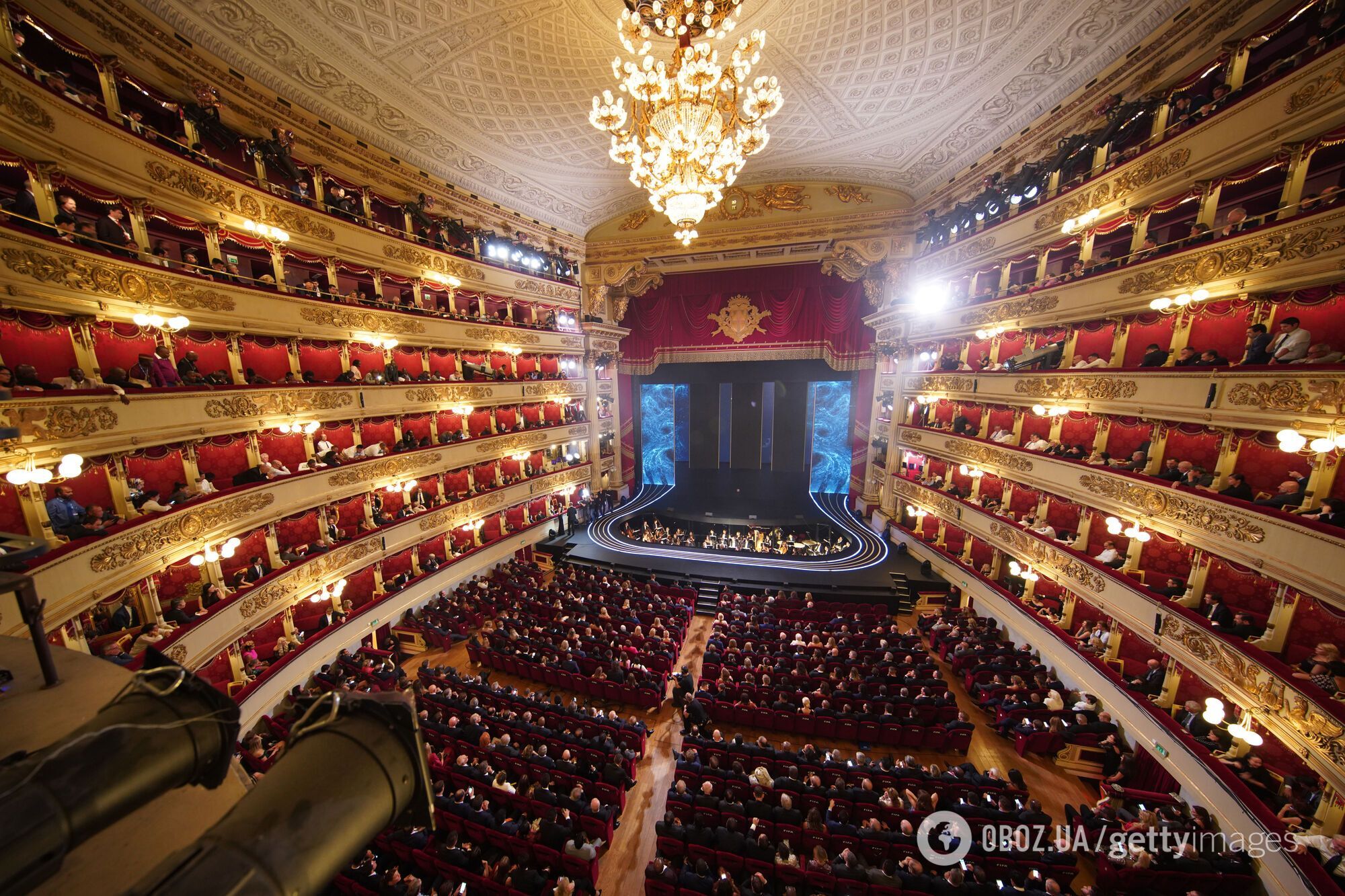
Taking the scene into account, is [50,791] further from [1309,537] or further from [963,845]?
[1309,537]

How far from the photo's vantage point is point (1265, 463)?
7883mm

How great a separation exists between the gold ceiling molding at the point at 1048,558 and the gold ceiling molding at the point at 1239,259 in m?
5.61

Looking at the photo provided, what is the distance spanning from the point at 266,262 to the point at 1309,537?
20169 millimetres

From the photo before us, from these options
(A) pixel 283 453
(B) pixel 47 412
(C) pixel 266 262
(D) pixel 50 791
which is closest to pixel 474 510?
(A) pixel 283 453

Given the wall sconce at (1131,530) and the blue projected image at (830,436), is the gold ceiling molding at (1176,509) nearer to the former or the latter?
the wall sconce at (1131,530)

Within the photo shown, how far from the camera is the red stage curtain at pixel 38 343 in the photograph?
7.37 meters

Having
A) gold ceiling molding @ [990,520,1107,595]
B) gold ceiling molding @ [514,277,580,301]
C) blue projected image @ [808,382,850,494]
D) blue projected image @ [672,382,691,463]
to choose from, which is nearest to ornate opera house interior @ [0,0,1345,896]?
gold ceiling molding @ [990,520,1107,595]

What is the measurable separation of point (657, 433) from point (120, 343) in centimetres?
2003

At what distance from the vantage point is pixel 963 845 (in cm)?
700

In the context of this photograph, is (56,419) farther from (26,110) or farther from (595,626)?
(595,626)

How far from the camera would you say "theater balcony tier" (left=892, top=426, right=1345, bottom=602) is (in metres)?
6.37

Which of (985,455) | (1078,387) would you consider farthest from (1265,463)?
(985,455)

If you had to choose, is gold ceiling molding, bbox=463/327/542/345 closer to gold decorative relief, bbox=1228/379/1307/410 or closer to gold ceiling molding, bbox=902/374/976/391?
gold ceiling molding, bbox=902/374/976/391

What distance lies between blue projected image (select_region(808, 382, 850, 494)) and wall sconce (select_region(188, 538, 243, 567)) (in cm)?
2202
